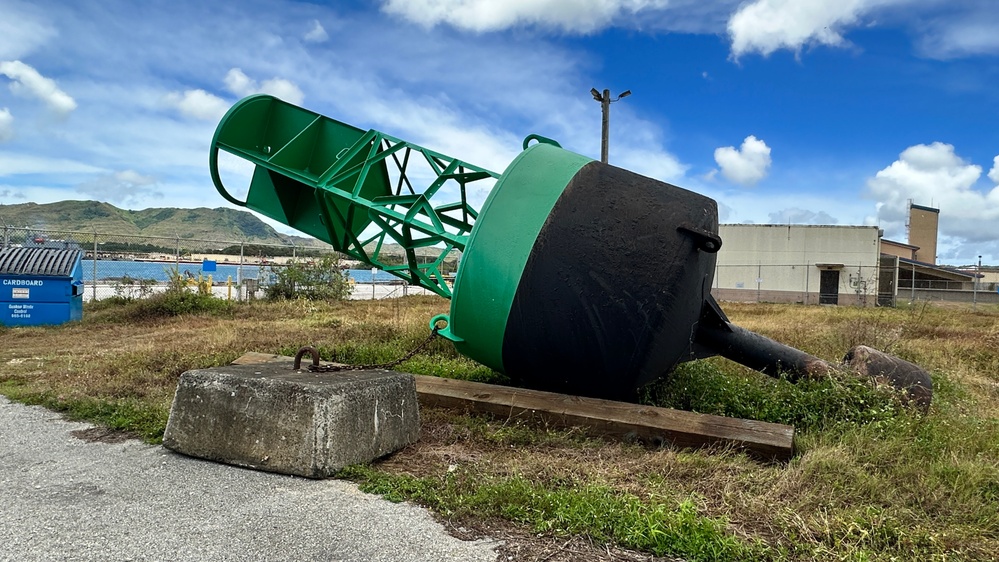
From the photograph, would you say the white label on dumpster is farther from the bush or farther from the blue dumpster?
the bush

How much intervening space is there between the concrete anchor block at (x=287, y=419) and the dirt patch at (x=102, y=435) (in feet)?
2.06

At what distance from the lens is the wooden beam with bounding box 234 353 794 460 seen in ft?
13.8

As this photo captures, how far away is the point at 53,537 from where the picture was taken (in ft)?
9.23

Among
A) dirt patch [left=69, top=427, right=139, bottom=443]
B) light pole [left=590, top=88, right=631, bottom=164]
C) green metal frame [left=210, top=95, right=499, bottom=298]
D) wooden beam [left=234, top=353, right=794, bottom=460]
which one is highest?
light pole [left=590, top=88, right=631, bottom=164]

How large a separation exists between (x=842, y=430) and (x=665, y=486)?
2089mm

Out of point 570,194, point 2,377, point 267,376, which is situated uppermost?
point 570,194

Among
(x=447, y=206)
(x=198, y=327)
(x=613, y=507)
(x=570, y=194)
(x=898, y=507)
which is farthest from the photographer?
(x=198, y=327)

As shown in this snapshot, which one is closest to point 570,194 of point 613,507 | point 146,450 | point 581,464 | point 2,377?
point 581,464

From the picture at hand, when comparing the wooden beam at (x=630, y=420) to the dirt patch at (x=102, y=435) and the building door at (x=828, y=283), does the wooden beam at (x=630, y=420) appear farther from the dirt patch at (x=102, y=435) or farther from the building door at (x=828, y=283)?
the building door at (x=828, y=283)

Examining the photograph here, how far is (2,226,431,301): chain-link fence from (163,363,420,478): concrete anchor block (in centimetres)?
1016

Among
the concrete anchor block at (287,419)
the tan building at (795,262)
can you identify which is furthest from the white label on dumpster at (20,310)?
the tan building at (795,262)

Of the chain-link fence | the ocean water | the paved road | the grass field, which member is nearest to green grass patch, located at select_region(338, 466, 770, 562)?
the grass field

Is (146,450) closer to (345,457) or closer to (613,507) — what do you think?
(345,457)

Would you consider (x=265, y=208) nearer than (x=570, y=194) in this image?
No
